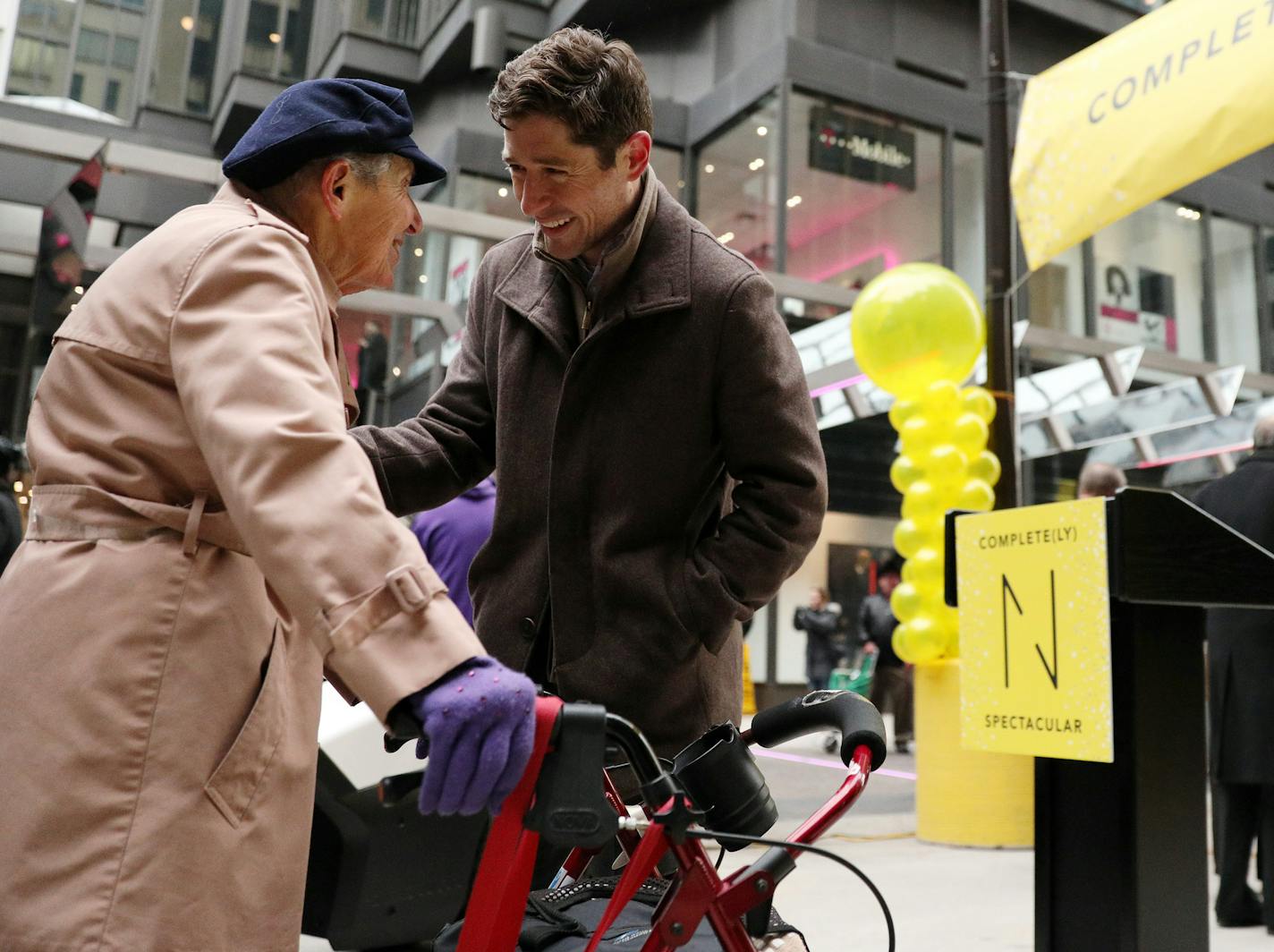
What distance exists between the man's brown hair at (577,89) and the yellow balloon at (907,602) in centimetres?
462

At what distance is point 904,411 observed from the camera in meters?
6.56

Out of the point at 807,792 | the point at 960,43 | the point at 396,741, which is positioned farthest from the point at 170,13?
the point at 960,43

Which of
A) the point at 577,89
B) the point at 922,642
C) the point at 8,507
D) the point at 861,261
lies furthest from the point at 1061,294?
the point at 577,89

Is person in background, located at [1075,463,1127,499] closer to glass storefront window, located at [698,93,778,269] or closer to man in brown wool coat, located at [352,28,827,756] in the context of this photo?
man in brown wool coat, located at [352,28,827,756]

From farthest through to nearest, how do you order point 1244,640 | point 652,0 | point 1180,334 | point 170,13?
point 1180,334 → point 652,0 → point 170,13 → point 1244,640

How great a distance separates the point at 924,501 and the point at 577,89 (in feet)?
15.3

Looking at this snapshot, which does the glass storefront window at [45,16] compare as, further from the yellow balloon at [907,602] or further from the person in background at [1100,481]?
the person in background at [1100,481]

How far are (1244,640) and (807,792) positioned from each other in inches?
152

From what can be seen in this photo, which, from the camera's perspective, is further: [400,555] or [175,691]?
[175,691]

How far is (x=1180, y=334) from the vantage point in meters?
16.9

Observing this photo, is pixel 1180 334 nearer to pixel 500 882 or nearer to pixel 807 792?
pixel 807 792

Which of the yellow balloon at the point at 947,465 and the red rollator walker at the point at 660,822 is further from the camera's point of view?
the yellow balloon at the point at 947,465

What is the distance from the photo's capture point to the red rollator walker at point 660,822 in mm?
1214

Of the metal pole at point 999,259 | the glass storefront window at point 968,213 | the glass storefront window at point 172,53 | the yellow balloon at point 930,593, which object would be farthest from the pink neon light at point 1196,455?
the glass storefront window at point 172,53
